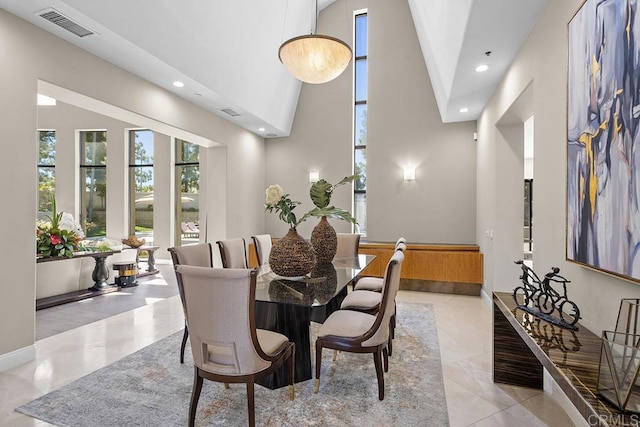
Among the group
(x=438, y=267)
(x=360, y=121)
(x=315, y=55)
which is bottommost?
(x=438, y=267)

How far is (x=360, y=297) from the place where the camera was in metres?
2.97

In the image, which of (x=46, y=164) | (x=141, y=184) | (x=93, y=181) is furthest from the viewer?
(x=46, y=164)

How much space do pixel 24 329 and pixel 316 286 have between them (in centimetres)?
255

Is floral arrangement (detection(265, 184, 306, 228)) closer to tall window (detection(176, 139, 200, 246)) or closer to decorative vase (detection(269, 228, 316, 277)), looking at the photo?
decorative vase (detection(269, 228, 316, 277))

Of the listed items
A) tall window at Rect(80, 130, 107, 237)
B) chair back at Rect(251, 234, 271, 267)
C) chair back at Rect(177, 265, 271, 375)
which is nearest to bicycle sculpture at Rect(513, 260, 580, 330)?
chair back at Rect(177, 265, 271, 375)

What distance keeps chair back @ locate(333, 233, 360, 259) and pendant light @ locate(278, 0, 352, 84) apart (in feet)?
6.29

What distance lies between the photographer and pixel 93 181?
8.48 m

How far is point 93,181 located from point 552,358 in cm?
1000

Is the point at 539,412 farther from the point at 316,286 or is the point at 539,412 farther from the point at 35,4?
the point at 35,4

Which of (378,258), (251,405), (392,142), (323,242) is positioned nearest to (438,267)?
(378,258)

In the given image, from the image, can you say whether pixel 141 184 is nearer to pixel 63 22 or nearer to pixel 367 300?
pixel 63 22

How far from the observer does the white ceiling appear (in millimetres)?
2666

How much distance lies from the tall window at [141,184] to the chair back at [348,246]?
6105 mm

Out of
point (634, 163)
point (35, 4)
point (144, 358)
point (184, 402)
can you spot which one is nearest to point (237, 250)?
point (144, 358)
